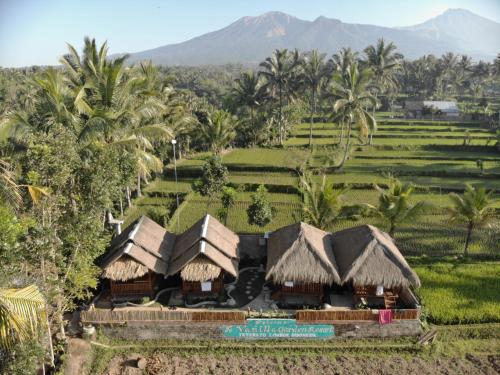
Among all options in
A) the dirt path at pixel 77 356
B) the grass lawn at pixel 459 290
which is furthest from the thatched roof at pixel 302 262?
the dirt path at pixel 77 356

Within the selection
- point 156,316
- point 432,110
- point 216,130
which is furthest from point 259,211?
point 432,110

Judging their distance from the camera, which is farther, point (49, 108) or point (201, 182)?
point (201, 182)

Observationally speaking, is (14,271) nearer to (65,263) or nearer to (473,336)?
(65,263)

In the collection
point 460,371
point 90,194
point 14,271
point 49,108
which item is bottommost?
point 460,371

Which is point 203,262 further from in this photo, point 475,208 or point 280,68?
point 280,68

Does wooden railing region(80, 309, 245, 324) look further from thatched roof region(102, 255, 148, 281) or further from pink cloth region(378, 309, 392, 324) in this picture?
pink cloth region(378, 309, 392, 324)

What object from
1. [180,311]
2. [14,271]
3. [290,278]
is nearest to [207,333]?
[180,311]

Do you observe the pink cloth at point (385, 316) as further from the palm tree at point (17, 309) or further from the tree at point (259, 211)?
the palm tree at point (17, 309)
